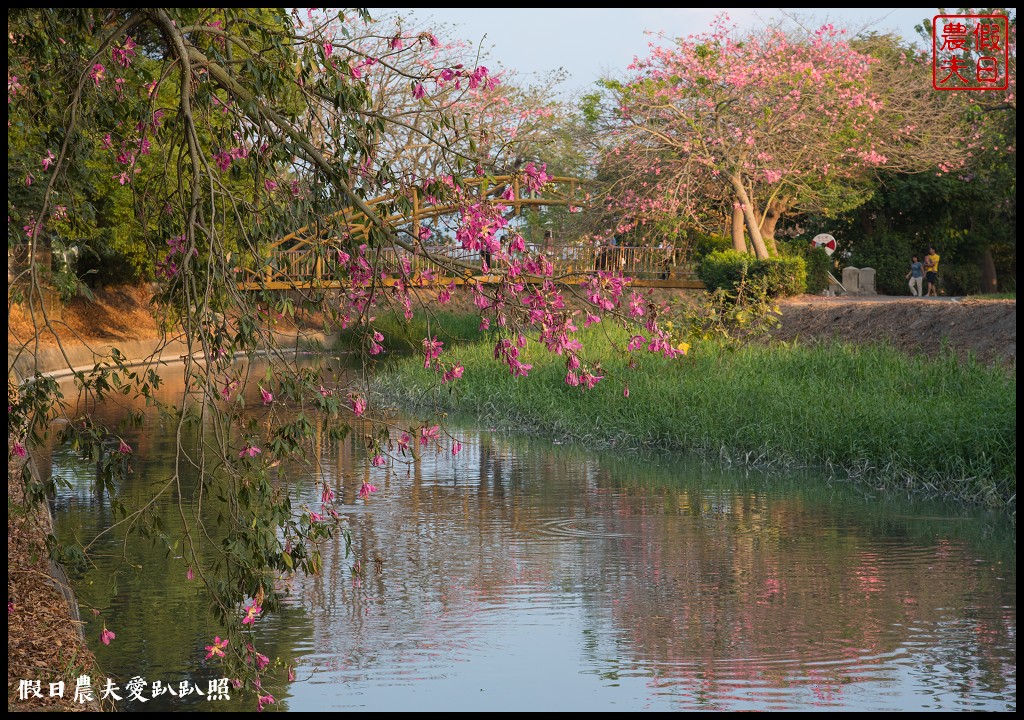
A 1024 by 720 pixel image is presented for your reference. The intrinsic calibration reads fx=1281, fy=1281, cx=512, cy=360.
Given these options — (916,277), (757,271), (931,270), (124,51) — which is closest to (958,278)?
(916,277)

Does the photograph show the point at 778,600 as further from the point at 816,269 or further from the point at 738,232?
the point at 816,269

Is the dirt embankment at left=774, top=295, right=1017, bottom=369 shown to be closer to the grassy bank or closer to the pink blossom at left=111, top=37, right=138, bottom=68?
the grassy bank

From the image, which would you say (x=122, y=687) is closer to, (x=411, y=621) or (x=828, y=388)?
(x=411, y=621)

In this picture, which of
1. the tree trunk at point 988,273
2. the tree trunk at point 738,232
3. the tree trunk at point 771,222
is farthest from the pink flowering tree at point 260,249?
the tree trunk at point 988,273

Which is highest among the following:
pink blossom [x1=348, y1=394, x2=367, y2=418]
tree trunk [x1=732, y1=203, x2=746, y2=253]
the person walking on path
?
tree trunk [x1=732, y1=203, x2=746, y2=253]

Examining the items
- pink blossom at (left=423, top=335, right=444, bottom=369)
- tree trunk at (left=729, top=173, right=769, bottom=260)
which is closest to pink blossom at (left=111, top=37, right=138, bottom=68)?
pink blossom at (left=423, top=335, right=444, bottom=369)

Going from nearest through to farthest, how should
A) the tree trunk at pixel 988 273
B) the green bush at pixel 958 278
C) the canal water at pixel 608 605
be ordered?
the canal water at pixel 608 605 < the green bush at pixel 958 278 < the tree trunk at pixel 988 273

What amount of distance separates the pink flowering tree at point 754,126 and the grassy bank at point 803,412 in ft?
32.1

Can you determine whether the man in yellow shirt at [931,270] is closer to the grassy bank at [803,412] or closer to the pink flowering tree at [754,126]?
the pink flowering tree at [754,126]

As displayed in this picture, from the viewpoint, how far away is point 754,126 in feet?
102

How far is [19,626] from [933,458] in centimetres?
984

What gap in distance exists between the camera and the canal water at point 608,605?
7.07m

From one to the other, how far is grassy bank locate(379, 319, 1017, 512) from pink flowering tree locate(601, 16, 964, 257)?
9.80 meters

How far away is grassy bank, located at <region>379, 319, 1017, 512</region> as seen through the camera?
13.6 metres
